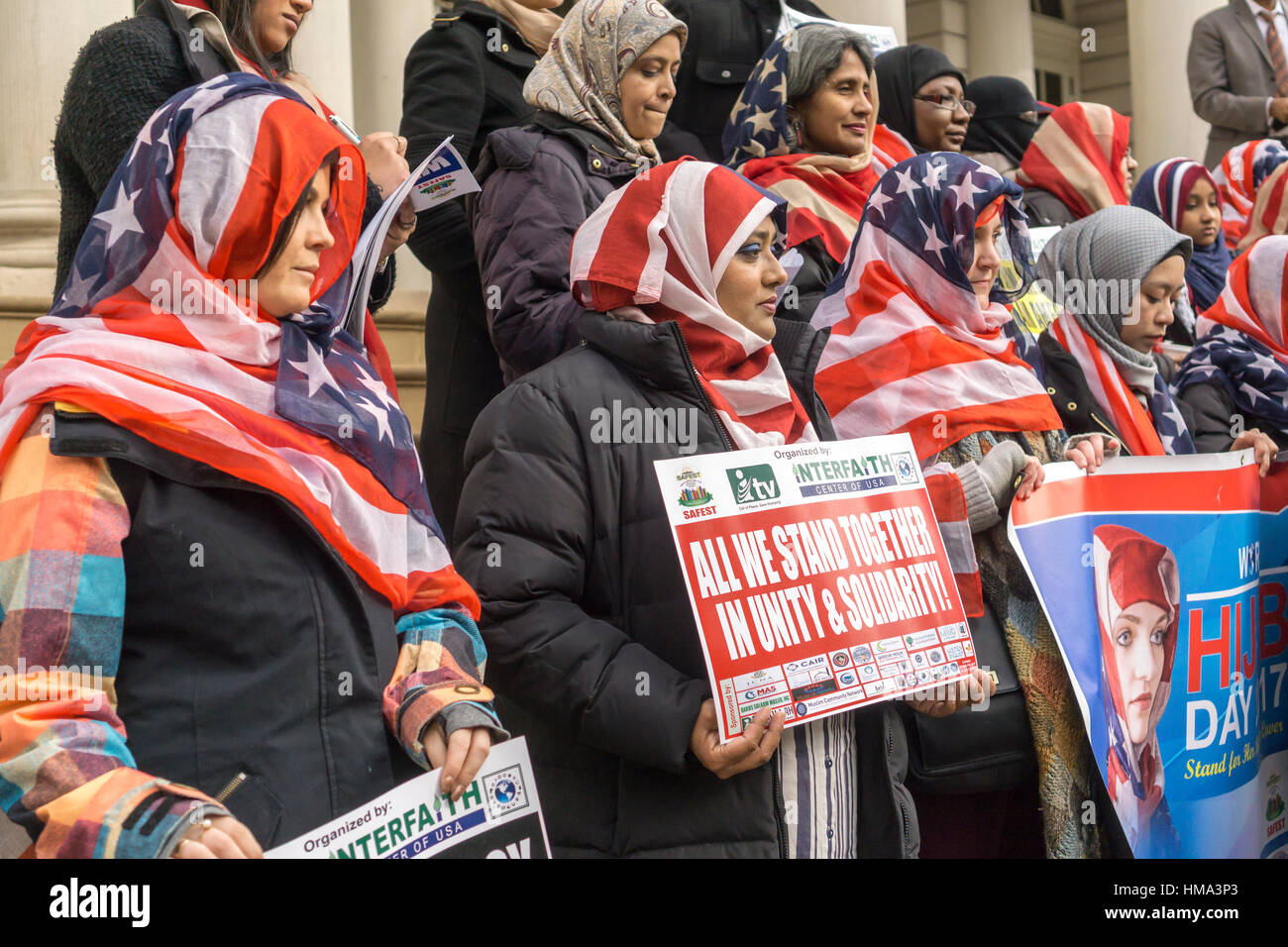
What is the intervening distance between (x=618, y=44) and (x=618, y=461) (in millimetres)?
1706

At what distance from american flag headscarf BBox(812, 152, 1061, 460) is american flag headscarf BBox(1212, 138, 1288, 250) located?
4519 mm

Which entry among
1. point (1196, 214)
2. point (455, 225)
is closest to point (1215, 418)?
point (1196, 214)

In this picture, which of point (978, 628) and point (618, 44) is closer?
point (978, 628)

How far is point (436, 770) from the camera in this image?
2314mm

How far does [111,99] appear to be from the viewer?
10.4ft

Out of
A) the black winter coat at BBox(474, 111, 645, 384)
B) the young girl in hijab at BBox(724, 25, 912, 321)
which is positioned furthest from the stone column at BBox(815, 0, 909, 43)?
the black winter coat at BBox(474, 111, 645, 384)

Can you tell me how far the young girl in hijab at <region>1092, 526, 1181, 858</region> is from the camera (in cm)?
363

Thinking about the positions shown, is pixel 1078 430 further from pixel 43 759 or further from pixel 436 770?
pixel 43 759

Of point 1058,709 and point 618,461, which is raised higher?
point 618,461

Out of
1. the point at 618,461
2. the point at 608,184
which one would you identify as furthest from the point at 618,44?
the point at 618,461

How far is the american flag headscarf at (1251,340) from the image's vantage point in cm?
532

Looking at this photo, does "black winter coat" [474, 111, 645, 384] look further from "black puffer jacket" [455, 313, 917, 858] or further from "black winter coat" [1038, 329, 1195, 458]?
"black winter coat" [1038, 329, 1195, 458]

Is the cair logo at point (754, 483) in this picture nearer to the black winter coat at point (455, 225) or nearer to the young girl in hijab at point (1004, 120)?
the black winter coat at point (455, 225)

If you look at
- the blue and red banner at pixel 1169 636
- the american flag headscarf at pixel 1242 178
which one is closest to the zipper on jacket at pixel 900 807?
the blue and red banner at pixel 1169 636
